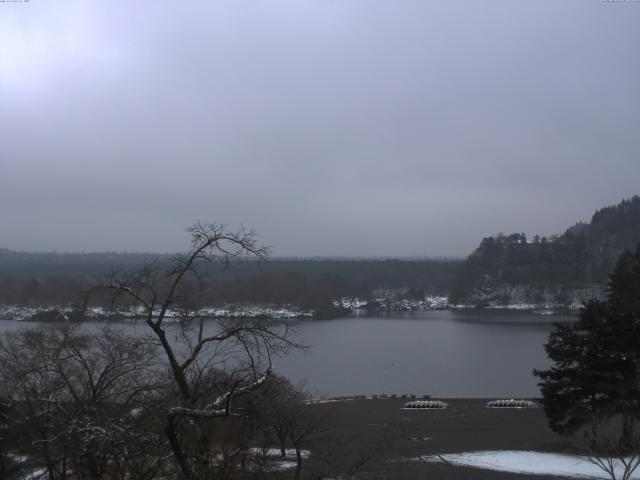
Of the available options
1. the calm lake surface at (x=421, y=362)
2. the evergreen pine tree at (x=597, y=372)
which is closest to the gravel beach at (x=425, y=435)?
the evergreen pine tree at (x=597, y=372)

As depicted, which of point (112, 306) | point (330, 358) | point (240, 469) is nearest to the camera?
point (112, 306)

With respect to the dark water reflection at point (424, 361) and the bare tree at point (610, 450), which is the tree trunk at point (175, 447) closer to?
the bare tree at point (610, 450)

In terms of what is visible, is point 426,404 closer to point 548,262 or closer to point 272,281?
point 272,281

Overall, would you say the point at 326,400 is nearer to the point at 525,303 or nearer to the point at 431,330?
the point at 431,330

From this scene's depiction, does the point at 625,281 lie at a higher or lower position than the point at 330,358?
higher

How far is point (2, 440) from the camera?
26.0 feet

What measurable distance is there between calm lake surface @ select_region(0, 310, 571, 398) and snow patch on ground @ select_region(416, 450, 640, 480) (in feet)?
27.0

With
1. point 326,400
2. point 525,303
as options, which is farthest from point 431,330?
point 525,303

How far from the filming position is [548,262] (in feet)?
312

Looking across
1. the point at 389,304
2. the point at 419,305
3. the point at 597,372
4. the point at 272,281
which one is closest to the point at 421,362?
the point at 597,372

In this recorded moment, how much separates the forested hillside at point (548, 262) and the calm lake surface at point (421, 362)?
130 feet

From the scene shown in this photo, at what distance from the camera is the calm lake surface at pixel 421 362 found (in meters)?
26.2

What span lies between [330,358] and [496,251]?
238ft

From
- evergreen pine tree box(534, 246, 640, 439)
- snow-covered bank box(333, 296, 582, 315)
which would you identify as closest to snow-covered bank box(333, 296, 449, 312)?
snow-covered bank box(333, 296, 582, 315)
